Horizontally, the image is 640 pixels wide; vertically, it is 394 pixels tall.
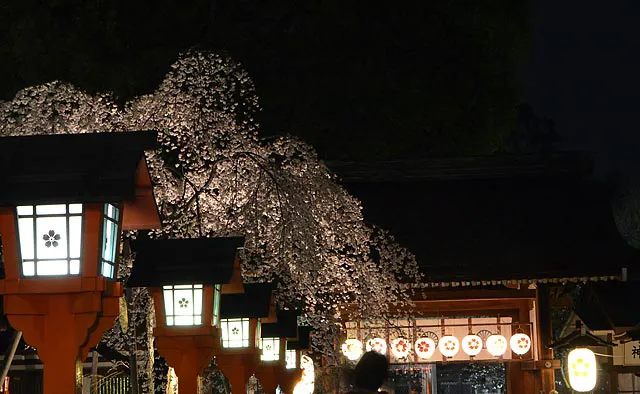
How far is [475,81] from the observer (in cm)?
2475

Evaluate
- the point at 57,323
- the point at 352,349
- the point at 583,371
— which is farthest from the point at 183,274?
the point at 352,349

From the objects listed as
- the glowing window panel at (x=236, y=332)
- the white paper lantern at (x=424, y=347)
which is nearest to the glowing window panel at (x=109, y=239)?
the glowing window panel at (x=236, y=332)

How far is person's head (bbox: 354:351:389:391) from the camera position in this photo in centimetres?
521

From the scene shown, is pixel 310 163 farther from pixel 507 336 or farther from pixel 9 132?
pixel 507 336

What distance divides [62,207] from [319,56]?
52.8 feet

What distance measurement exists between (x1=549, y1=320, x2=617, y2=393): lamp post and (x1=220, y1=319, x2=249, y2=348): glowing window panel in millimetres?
8333

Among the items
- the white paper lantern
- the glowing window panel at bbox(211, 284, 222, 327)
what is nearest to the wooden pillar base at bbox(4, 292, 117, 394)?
the glowing window panel at bbox(211, 284, 222, 327)

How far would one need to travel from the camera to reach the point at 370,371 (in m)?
5.21

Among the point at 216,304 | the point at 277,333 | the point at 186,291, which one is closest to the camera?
the point at 186,291

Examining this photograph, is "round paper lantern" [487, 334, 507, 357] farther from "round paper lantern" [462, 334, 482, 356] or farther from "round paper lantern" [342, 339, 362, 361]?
"round paper lantern" [342, 339, 362, 361]

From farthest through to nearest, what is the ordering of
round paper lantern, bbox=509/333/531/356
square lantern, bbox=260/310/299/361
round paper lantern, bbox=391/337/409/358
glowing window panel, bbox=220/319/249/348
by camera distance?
round paper lantern, bbox=509/333/531/356 < round paper lantern, bbox=391/337/409/358 < square lantern, bbox=260/310/299/361 < glowing window panel, bbox=220/319/249/348

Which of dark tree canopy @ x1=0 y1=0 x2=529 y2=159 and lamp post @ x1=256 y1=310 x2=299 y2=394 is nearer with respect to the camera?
lamp post @ x1=256 y1=310 x2=299 y2=394

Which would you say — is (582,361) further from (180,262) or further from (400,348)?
(180,262)

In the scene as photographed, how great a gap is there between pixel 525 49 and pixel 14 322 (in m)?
21.6
